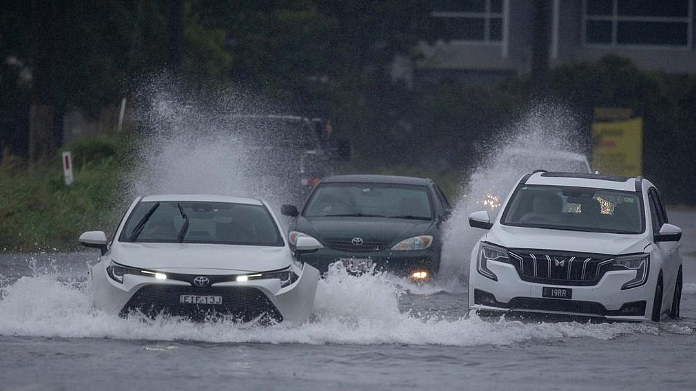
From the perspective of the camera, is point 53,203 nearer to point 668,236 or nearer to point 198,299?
point 668,236

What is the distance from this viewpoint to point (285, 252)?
13.6 metres

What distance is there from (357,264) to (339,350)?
5.82m

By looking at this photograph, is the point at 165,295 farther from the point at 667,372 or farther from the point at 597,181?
the point at 597,181

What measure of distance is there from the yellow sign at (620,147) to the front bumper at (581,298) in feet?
94.2

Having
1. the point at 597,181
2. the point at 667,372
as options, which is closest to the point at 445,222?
the point at 597,181

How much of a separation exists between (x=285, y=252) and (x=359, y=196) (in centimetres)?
714

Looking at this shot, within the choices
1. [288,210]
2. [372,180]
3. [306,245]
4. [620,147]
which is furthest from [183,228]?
[620,147]

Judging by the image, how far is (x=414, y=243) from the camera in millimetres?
18844

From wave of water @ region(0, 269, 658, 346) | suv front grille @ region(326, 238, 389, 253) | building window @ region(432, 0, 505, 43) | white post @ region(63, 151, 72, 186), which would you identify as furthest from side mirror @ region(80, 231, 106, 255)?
building window @ region(432, 0, 505, 43)

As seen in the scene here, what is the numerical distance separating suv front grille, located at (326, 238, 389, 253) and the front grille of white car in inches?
150

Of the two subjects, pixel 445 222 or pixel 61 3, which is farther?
pixel 61 3

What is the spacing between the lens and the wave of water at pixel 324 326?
1280 centimetres

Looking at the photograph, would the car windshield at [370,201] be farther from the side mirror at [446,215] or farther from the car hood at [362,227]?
the car hood at [362,227]

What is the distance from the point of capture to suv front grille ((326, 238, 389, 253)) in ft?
61.1
